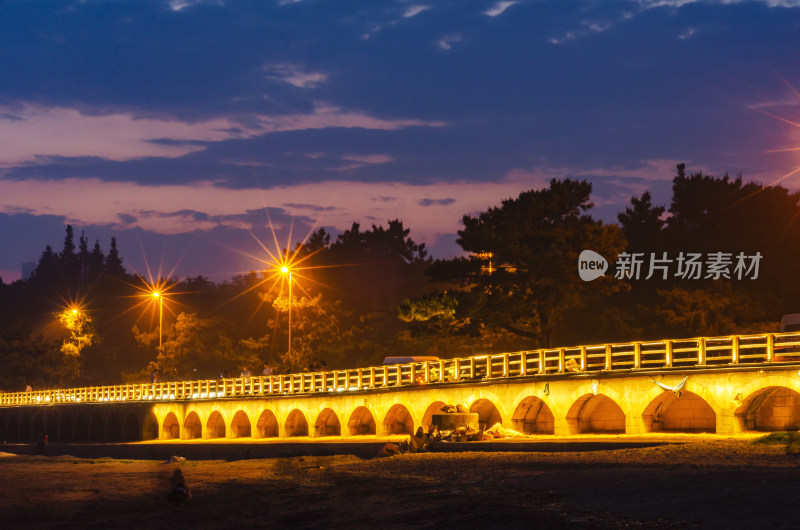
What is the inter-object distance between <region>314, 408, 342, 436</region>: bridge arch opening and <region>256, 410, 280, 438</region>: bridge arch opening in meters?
5.26

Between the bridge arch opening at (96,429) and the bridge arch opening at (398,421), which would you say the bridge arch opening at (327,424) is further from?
the bridge arch opening at (96,429)

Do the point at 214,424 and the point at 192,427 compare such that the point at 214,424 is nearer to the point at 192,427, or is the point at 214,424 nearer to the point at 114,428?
the point at 192,427

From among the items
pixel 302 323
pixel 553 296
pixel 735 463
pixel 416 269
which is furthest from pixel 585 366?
pixel 416 269

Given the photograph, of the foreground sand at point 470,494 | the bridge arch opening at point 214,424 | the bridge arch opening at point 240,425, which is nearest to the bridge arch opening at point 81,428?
the bridge arch opening at point 214,424

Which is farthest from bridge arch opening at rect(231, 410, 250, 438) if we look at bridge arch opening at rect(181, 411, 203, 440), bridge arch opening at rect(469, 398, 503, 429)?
bridge arch opening at rect(469, 398, 503, 429)

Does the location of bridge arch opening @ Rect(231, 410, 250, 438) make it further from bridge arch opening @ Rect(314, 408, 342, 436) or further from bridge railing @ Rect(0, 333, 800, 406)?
bridge arch opening @ Rect(314, 408, 342, 436)

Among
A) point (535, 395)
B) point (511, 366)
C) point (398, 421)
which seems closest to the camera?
point (535, 395)

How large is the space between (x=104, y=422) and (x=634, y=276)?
41678mm

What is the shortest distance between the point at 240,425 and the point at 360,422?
13.9 m

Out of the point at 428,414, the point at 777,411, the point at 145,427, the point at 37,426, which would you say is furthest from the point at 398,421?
the point at 37,426

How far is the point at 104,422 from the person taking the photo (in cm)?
7981

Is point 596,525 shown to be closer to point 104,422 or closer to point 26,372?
point 104,422

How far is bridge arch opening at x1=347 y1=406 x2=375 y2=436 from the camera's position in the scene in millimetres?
Result: 47781

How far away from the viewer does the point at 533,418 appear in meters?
38.5
